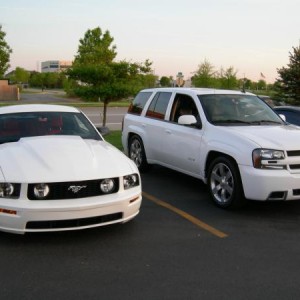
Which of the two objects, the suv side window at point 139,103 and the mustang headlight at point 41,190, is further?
the suv side window at point 139,103

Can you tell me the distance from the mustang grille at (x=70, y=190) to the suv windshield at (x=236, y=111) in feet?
8.59

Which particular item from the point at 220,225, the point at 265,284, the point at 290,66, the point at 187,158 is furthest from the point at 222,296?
the point at 290,66

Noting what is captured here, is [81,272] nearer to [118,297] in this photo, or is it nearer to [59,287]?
[59,287]

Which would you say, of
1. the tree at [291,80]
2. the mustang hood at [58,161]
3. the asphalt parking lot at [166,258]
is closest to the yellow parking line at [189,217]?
the asphalt parking lot at [166,258]

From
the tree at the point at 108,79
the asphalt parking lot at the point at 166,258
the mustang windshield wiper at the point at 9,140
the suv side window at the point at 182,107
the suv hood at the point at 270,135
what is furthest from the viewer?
the tree at the point at 108,79

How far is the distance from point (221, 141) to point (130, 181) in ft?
5.63

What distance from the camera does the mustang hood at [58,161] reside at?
4528 millimetres

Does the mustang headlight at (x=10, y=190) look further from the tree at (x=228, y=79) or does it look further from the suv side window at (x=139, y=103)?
the tree at (x=228, y=79)

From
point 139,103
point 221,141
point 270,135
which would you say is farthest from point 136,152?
point 270,135

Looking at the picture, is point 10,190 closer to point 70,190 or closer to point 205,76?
point 70,190

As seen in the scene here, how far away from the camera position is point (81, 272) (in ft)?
13.2

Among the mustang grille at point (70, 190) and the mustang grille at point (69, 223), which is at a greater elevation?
the mustang grille at point (70, 190)

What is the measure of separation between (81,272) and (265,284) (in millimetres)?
1614

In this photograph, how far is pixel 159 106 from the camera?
8.06m
